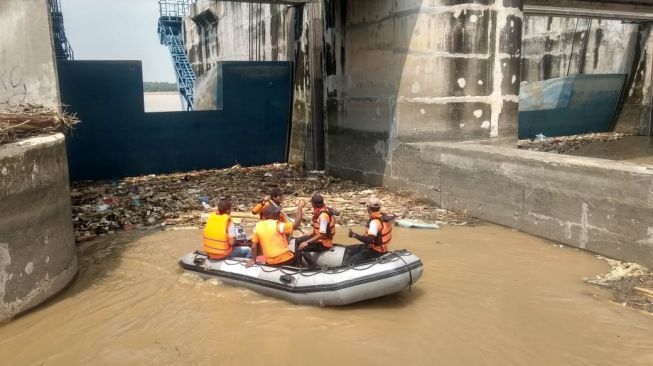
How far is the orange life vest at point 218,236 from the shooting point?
5648mm

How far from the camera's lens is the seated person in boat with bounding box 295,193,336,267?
5516 millimetres

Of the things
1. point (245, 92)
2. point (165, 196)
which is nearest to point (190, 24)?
point (245, 92)

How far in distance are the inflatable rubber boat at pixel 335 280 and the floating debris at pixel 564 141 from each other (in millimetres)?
11115

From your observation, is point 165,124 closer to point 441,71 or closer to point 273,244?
point 441,71

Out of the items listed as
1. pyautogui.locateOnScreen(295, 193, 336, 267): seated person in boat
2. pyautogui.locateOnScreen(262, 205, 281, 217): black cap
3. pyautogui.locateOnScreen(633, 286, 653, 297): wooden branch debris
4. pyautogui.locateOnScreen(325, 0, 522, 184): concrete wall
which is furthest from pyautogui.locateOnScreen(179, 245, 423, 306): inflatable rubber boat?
pyautogui.locateOnScreen(325, 0, 522, 184): concrete wall

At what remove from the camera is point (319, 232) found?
5543mm

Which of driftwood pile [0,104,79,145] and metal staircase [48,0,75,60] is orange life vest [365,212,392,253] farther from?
metal staircase [48,0,75,60]

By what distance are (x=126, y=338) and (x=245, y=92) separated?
894 centimetres

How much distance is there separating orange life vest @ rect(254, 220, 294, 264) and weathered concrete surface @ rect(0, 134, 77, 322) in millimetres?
2045

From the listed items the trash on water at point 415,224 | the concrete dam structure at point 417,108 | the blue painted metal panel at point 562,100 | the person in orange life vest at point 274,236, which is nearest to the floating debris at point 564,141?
the blue painted metal panel at point 562,100

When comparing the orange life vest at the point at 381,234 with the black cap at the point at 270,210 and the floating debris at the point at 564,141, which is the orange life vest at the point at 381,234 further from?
the floating debris at the point at 564,141

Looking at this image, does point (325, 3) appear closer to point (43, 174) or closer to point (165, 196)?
point (165, 196)

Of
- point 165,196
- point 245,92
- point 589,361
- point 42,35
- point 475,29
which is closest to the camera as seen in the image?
point 589,361

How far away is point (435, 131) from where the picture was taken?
9.22 meters
